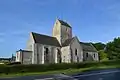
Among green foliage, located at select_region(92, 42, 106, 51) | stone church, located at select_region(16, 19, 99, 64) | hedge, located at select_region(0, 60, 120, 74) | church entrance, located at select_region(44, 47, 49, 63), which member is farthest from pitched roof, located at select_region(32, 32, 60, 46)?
green foliage, located at select_region(92, 42, 106, 51)

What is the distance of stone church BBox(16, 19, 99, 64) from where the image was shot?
70625 mm

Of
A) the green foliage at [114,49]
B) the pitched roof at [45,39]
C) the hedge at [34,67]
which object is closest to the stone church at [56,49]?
the pitched roof at [45,39]

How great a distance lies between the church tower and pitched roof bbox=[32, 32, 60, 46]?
6.75 ft

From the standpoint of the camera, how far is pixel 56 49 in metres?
77.5

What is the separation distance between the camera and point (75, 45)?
79562 mm

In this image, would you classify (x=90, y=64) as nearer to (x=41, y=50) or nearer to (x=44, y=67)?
(x=44, y=67)

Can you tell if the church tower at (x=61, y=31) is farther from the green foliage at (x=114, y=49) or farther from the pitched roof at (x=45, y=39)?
the green foliage at (x=114, y=49)

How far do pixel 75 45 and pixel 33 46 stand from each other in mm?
17517

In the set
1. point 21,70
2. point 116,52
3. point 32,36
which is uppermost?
point 32,36

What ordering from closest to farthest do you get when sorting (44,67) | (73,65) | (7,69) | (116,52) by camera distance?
(7,69), (44,67), (73,65), (116,52)

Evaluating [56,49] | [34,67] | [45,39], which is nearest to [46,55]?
[56,49]

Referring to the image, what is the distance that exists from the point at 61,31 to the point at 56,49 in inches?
333

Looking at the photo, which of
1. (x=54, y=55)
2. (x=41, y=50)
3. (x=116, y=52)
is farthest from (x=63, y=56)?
(x=116, y=52)

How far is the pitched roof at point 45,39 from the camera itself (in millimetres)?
72531
